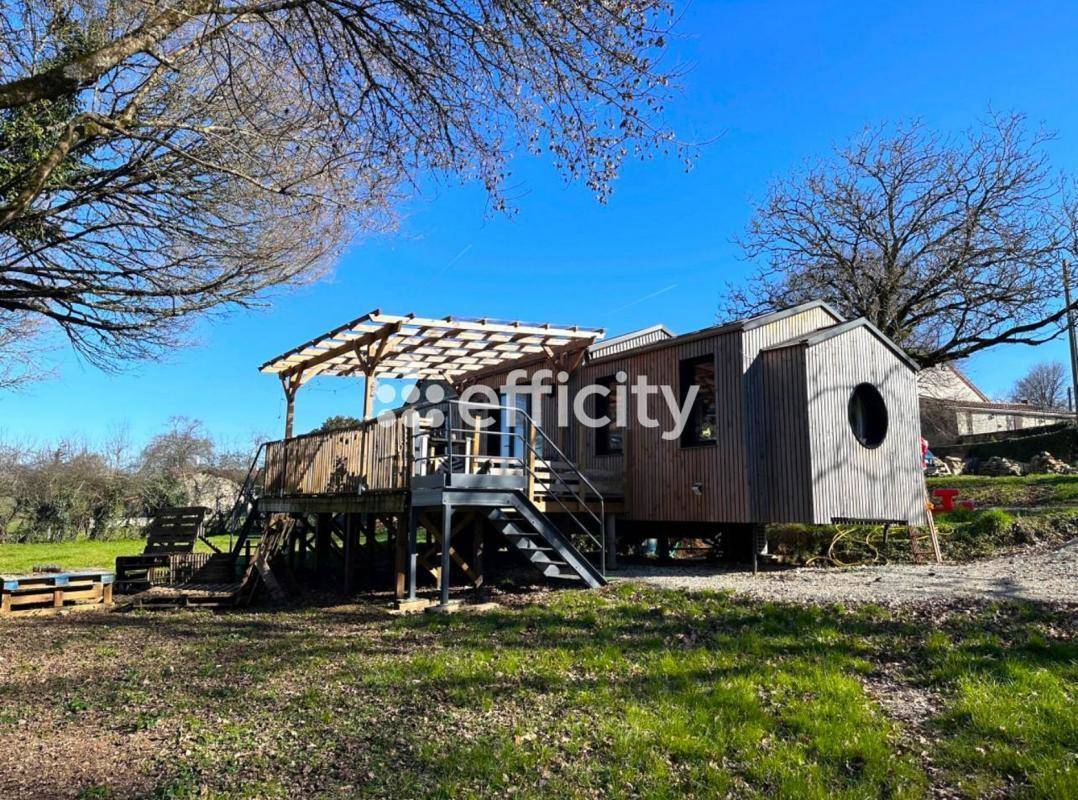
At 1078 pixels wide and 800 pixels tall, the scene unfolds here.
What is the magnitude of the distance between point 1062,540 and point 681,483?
621 cm

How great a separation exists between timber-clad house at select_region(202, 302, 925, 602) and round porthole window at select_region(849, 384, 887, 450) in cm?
3

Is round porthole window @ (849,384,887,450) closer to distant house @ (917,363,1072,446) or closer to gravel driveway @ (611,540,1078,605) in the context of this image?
gravel driveway @ (611,540,1078,605)

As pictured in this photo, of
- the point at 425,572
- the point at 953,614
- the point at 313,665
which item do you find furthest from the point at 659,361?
the point at 313,665

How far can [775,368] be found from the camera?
1152cm

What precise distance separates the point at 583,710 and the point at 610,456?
8.60 m

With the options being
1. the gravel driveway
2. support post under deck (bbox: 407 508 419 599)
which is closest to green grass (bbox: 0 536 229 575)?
support post under deck (bbox: 407 508 419 599)

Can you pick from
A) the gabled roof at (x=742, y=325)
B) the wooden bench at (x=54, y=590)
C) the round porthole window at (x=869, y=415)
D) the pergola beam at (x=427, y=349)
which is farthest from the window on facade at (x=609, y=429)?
the wooden bench at (x=54, y=590)

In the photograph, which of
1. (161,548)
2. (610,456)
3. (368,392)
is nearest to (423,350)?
(368,392)

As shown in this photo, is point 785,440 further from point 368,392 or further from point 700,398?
point 368,392

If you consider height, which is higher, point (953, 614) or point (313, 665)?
point (953, 614)

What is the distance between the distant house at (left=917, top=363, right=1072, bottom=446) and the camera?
35.8m

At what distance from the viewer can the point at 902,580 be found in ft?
31.1

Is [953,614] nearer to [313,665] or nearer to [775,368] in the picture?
[775,368]

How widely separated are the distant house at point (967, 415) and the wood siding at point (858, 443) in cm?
2274
